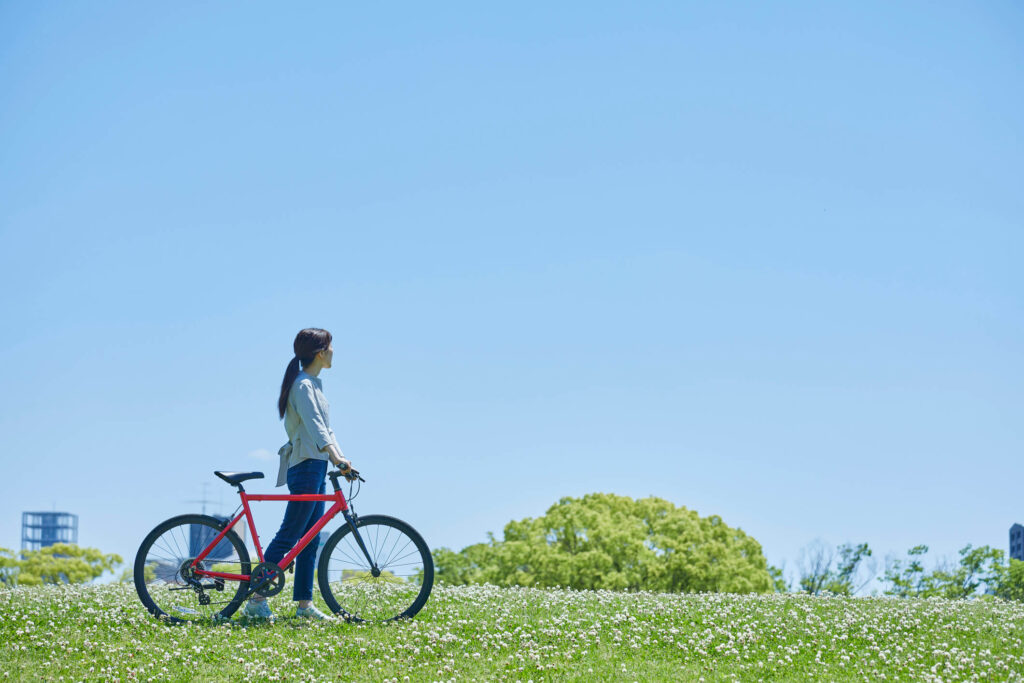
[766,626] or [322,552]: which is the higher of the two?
[322,552]

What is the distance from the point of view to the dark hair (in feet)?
33.8

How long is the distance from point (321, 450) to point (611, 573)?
67.9 ft

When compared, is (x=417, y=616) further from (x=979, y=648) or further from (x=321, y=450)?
(x=979, y=648)

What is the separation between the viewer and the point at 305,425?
33.0ft

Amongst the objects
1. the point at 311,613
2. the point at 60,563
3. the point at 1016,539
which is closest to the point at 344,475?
the point at 311,613

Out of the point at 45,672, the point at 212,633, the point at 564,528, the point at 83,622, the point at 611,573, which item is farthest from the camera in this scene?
the point at 564,528

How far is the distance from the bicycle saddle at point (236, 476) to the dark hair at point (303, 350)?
720 millimetres

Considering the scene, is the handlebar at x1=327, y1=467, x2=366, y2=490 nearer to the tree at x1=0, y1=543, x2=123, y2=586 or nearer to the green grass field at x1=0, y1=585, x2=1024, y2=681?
the green grass field at x1=0, y1=585, x2=1024, y2=681

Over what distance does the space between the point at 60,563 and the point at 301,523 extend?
51.6m

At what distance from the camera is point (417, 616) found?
1062 cm

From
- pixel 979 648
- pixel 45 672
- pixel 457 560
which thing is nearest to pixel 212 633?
pixel 45 672

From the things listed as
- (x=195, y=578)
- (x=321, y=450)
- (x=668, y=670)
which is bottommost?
(x=668, y=670)

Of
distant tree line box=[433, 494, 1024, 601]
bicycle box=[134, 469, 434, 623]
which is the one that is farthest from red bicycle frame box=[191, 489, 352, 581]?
distant tree line box=[433, 494, 1024, 601]

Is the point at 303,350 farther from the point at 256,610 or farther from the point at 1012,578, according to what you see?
the point at 1012,578
